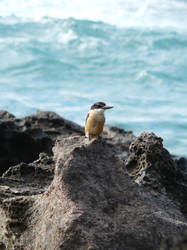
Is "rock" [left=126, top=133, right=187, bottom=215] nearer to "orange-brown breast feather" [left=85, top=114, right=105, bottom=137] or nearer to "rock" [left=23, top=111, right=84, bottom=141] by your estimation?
"orange-brown breast feather" [left=85, top=114, right=105, bottom=137]

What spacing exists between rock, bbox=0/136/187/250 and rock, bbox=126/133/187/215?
49 centimetres

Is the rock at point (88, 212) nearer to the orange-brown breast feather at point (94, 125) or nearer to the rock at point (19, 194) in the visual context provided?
the rock at point (19, 194)

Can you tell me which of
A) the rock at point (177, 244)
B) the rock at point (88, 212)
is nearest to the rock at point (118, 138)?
the rock at point (88, 212)

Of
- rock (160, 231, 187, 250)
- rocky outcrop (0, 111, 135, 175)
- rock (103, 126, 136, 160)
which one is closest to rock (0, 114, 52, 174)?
rocky outcrop (0, 111, 135, 175)

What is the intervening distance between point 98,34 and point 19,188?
39604 millimetres

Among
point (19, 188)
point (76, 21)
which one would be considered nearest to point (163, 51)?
point (76, 21)

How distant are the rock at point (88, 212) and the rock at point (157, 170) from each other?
494 millimetres

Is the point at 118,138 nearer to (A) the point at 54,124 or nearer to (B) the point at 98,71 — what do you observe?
(A) the point at 54,124

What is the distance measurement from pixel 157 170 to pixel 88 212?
148 cm

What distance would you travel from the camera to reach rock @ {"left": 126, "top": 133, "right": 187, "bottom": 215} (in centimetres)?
530

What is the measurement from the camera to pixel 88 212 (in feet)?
13.5

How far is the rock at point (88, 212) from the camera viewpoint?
4031 mm

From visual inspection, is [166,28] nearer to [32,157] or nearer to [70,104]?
[70,104]

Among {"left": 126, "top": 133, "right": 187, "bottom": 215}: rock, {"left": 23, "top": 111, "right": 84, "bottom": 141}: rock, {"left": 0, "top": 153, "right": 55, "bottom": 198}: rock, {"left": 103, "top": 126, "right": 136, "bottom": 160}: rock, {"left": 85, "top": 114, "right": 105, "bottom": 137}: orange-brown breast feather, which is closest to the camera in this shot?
{"left": 126, "top": 133, "right": 187, "bottom": 215}: rock
